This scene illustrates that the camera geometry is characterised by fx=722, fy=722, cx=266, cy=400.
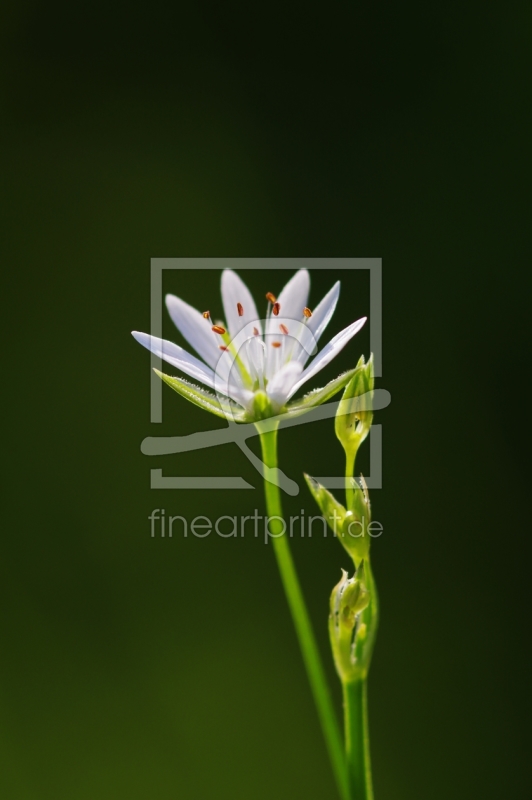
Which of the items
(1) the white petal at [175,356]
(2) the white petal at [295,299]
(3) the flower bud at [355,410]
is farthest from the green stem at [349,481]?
(2) the white petal at [295,299]

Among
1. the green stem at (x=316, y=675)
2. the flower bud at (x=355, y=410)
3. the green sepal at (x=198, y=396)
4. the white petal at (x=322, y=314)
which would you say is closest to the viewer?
the green stem at (x=316, y=675)

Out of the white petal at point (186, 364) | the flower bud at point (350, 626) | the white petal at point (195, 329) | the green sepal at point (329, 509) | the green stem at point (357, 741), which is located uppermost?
the white petal at point (195, 329)

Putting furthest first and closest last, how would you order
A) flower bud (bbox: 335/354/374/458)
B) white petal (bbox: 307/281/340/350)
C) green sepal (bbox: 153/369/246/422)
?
white petal (bbox: 307/281/340/350), green sepal (bbox: 153/369/246/422), flower bud (bbox: 335/354/374/458)

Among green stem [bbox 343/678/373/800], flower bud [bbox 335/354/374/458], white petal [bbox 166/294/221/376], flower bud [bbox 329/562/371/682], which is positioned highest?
white petal [bbox 166/294/221/376]

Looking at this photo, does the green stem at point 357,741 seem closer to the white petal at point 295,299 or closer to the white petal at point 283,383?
the white petal at point 283,383

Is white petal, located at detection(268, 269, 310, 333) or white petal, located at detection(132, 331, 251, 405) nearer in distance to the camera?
white petal, located at detection(132, 331, 251, 405)

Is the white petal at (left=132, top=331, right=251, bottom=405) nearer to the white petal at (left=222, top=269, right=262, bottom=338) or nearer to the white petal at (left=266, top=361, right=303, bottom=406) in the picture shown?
the white petal at (left=266, top=361, right=303, bottom=406)

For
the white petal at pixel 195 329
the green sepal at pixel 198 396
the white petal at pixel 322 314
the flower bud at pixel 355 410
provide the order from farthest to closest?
the white petal at pixel 195 329, the white petal at pixel 322 314, the green sepal at pixel 198 396, the flower bud at pixel 355 410

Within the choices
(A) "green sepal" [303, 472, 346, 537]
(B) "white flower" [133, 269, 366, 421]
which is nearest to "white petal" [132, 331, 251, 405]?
(B) "white flower" [133, 269, 366, 421]

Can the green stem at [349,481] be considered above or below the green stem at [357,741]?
above
